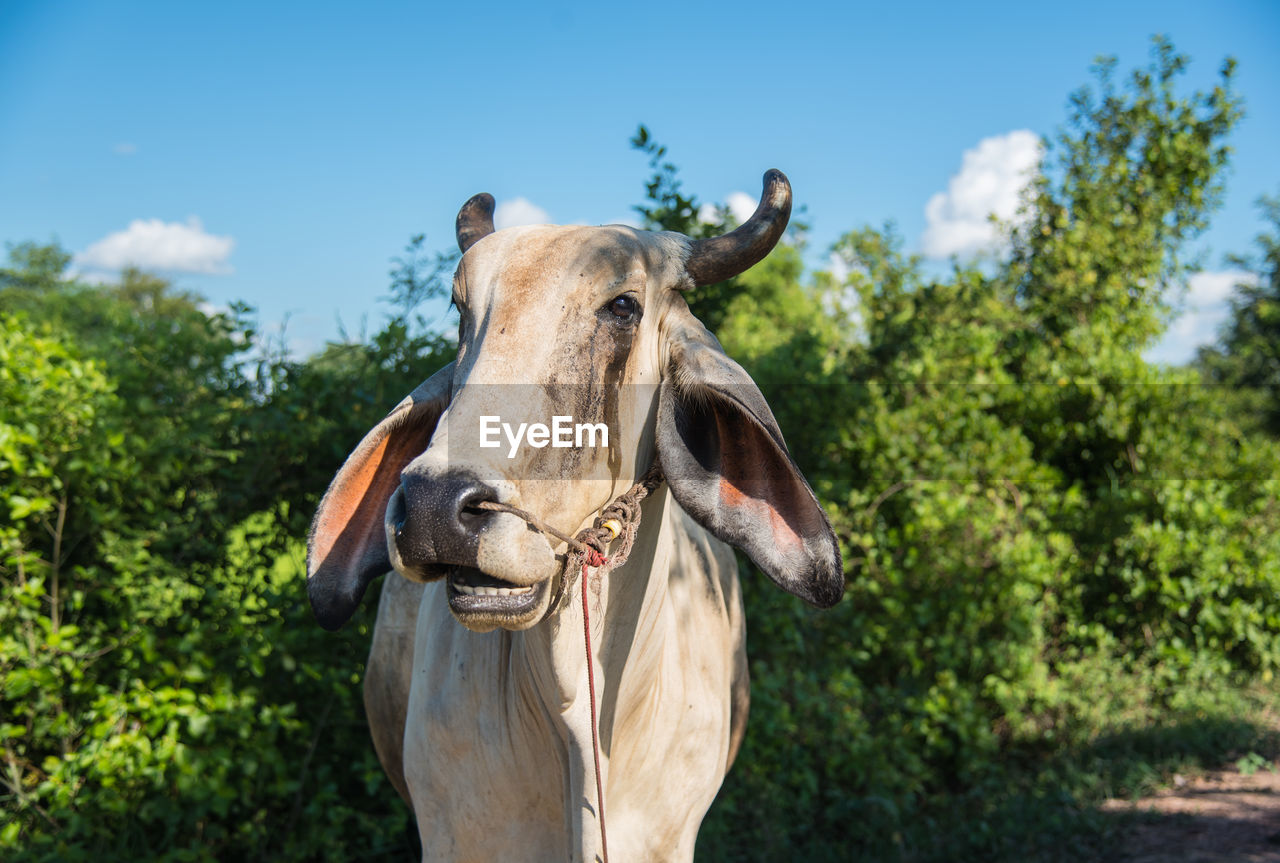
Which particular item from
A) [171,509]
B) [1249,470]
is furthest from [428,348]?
[1249,470]

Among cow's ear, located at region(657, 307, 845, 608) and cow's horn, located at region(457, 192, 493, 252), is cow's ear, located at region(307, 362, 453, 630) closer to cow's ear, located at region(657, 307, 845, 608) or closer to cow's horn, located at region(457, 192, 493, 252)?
cow's horn, located at region(457, 192, 493, 252)

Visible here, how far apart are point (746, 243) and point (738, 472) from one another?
0.56 metres

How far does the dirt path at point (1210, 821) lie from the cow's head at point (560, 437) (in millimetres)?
3737

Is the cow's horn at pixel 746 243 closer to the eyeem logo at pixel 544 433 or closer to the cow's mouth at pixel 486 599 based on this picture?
the eyeem logo at pixel 544 433

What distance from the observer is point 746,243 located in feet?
7.69

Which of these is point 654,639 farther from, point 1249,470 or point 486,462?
point 1249,470

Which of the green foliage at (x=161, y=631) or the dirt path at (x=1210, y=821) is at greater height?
the green foliage at (x=161, y=631)

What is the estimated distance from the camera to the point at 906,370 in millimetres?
6973

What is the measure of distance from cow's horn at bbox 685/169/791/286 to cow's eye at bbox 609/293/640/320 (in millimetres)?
283

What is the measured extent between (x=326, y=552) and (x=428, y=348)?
2.68 metres

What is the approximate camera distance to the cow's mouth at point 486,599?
1769 mm

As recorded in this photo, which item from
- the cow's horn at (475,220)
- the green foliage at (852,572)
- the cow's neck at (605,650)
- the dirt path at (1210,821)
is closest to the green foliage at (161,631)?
the green foliage at (852,572)

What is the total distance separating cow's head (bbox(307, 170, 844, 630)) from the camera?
1.75 m

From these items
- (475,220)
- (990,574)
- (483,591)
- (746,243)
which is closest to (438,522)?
(483,591)
